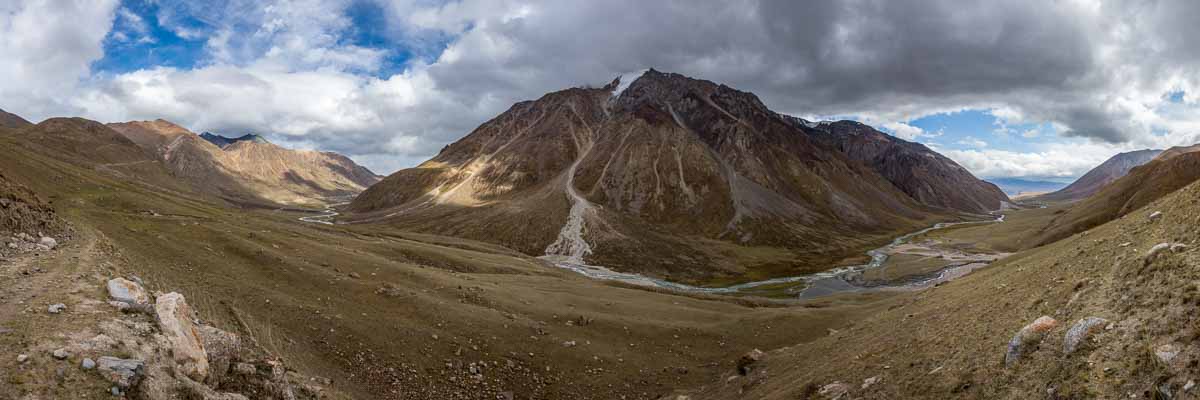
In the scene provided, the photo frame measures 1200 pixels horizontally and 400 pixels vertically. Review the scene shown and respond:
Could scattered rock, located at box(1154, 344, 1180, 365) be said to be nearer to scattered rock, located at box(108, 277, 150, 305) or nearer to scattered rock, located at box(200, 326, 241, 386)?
scattered rock, located at box(200, 326, 241, 386)

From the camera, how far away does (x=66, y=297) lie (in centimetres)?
1673

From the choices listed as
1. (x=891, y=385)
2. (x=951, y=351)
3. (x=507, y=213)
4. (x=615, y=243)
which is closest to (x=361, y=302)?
(x=891, y=385)

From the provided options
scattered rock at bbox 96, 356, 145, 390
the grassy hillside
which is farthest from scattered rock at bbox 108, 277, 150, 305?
scattered rock at bbox 96, 356, 145, 390

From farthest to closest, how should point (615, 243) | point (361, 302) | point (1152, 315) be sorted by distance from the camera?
point (615, 243)
point (361, 302)
point (1152, 315)

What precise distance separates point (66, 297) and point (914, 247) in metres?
199

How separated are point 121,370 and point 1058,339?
85.2 ft

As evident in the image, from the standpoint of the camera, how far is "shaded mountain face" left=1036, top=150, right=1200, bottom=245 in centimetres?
10762

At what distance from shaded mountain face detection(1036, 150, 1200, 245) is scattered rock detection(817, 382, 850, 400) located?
11957 cm

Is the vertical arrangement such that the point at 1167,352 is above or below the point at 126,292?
above

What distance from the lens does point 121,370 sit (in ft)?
41.9

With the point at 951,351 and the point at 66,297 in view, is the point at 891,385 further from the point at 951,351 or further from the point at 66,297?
the point at 66,297

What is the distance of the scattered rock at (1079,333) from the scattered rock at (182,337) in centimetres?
2545

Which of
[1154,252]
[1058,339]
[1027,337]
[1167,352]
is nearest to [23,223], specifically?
[1027,337]

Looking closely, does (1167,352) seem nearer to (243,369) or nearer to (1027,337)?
(1027,337)
